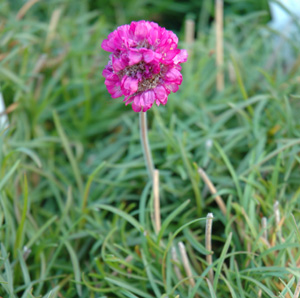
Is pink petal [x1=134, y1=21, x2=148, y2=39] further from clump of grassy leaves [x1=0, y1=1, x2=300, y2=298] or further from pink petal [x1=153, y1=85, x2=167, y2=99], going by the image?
clump of grassy leaves [x1=0, y1=1, x2=300, y2=298]

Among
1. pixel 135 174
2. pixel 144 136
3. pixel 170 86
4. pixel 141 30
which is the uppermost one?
pixel 141 30

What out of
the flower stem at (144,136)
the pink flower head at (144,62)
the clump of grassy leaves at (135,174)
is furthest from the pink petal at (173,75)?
the clump of grassy leaves at (135,174)

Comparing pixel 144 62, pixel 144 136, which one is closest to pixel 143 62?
pixel 144 62

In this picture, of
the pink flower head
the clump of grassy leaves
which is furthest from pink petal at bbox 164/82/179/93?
the clump of grassy leaves

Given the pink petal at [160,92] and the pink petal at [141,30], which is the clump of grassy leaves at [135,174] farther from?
the pink petal at [141,30]

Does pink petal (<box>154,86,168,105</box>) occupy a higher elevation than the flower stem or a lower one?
higher

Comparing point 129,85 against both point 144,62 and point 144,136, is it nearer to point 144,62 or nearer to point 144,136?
point 144,62
